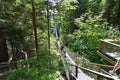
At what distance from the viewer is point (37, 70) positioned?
19.5 feet

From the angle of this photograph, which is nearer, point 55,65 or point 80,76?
point 55,65

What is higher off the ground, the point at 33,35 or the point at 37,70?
the point at 33,35

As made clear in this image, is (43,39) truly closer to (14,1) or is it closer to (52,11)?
(52,11)

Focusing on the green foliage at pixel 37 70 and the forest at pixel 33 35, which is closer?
the green foliage at pixel 37 70

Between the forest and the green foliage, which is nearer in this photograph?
the green foliage

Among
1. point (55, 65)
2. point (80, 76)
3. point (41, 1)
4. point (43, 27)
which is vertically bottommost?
point (80, 76)

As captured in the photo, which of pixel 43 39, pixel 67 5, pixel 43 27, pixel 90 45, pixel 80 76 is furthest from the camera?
pixel 90 45

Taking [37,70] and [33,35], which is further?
[33,35]

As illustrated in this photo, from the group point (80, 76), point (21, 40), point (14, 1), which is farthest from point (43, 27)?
point (80, 76)

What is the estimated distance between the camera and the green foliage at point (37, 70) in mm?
5676

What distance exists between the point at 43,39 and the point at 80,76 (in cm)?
382

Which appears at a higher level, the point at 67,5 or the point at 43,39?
the point at 67,5

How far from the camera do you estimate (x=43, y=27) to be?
33.9 ft

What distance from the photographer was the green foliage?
5676 millimetres
